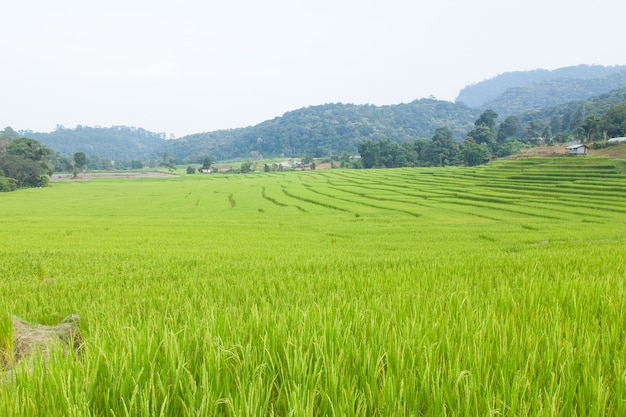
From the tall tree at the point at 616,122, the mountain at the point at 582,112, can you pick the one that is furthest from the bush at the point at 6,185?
the mountain at the point at 582,112

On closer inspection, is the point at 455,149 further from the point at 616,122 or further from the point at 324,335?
the point at 324,335

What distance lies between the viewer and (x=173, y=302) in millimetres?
4316

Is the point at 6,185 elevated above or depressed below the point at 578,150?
above

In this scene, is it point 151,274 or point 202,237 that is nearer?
point 151,274

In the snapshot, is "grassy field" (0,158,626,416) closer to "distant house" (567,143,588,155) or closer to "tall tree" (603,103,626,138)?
"distant house" (567,143,588,155)

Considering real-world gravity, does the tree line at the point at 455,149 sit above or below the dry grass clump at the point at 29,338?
above

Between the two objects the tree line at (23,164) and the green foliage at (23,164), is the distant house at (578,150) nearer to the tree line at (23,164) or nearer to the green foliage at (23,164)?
the tree line at (23,164)

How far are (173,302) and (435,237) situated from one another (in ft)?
48.8

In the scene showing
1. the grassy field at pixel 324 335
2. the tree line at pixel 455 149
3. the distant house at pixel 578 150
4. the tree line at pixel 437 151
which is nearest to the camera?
the grassy field at pixel 324 335

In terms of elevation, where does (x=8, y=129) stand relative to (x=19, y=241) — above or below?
above

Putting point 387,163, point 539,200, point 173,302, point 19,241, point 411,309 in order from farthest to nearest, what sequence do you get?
point 387,163 < point 539,200 < point 19,241 < point 173,302 < point 411,309

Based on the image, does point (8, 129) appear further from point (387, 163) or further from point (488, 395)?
point (488, 395)

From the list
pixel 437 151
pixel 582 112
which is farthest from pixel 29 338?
pixel 582 112

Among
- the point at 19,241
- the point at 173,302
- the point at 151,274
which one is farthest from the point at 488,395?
the point at 19,241
